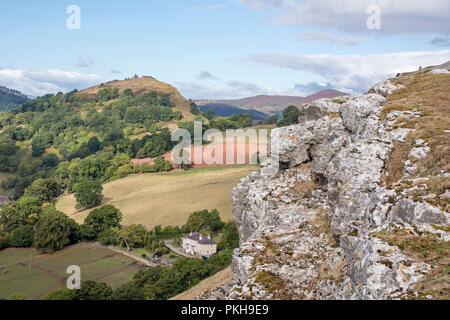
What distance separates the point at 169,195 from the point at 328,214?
73413mm

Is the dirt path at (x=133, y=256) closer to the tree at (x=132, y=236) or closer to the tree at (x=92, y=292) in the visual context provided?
the tree at (x=132, y=236)

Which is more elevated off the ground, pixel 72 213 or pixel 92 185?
pixel 92 185

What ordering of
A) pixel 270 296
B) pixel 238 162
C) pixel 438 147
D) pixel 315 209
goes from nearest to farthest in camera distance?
1. pixel 270 296
2. pixel 438 147
3. pixel 315 209
4. pixel 238 162

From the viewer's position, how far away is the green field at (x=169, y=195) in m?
77.0

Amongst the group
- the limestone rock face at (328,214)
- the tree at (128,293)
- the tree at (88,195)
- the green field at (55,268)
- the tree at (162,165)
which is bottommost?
the green field at (55,268)

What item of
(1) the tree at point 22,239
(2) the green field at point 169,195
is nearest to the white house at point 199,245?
(2) the green field at point 169,195

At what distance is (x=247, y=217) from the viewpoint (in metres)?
23.1

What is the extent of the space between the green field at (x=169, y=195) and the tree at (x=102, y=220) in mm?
2424

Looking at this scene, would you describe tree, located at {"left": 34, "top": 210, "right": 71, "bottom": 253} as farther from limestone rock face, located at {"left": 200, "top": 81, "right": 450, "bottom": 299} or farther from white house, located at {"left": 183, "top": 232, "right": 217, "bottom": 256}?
limestone rock face, located at {"left": 200, "top": 81, "right": 450, "bottom": 299}

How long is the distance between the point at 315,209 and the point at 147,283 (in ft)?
116

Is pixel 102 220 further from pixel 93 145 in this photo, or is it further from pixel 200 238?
pixel 93 145

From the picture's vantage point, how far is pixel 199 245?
62469mm

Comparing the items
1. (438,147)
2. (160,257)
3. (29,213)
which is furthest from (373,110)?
(29,213)

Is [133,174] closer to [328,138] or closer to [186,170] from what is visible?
[186,170]
